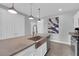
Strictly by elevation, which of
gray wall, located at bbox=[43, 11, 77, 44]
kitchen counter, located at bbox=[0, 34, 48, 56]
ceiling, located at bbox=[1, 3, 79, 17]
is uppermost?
ceiling, located at bbox=[1, 3, 79, 17]

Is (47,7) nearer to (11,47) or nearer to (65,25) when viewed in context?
(65,25)

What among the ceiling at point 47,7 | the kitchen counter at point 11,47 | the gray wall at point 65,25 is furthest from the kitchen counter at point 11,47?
the ceiling at point 47,7

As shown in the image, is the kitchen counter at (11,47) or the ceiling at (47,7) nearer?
the kitchen counter at (11,47)

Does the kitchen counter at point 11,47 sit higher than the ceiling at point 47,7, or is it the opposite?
the ceiling at point 47,7

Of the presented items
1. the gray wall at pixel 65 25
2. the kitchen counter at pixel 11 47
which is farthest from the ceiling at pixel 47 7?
the kitchen counter at pixel 11 47

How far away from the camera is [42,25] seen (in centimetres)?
414

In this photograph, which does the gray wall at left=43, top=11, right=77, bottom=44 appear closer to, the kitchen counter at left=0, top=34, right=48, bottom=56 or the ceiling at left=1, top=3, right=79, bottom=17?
the ceiling at left=1, top=3, right=79, bottom=17

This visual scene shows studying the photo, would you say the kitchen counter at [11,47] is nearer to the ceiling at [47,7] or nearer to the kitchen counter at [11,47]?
the kitchen counter at [11,47]

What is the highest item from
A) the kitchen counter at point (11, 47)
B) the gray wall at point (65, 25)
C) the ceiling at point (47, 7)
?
the ceiling at point (47, 7)

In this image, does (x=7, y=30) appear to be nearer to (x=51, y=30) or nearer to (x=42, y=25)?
(x=42, y=25)

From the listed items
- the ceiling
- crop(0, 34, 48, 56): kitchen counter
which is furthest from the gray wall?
crop(0, 34, 48, 56): kitchen counter

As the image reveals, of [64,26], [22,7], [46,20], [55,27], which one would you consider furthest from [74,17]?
[22,7]

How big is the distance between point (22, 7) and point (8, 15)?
1.16 meters

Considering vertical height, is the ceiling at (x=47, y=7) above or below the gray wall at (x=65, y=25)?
above
